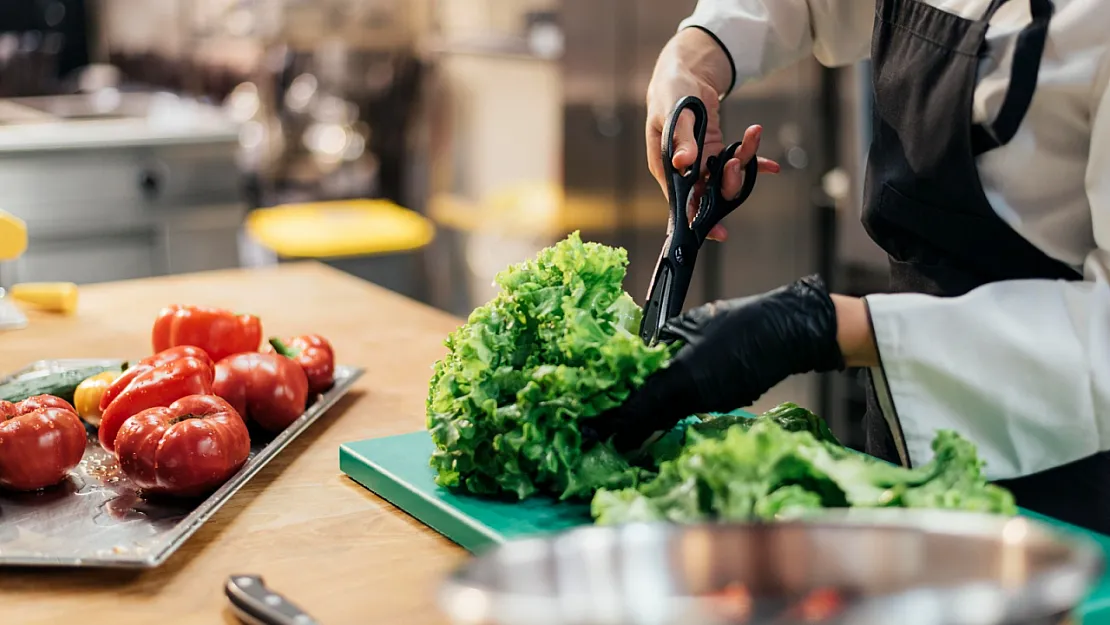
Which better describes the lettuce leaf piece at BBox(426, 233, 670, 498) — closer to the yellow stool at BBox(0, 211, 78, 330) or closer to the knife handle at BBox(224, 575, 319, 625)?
the knife handle at BBox(224, 575, 319, 625)

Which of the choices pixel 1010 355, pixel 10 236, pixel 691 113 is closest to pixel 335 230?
A: pixel 10 236

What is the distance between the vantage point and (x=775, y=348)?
1191mm

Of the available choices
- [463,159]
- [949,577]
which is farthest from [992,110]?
[463,159]

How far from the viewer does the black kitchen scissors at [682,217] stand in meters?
1.38

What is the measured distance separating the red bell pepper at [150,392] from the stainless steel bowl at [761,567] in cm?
88

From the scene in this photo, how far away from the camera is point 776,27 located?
5.79ft

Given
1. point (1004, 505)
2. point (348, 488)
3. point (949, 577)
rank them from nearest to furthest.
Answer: point (949, 577) → point (1004, 505) → point (348, 488)

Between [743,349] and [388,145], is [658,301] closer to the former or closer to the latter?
[743,349]

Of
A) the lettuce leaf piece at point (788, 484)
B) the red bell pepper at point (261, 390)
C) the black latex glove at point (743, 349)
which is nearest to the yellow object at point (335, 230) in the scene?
the red bell pepper at point (261, 390)

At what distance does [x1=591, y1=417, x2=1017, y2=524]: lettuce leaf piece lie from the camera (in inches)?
41.7

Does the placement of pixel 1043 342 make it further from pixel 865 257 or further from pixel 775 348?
pixel 865 257

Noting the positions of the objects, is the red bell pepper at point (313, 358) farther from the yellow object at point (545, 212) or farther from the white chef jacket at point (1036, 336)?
the yellow object at point (545, 212)

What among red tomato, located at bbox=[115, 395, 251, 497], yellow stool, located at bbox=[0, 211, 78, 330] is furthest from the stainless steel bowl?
yellow stool, located at bbox=[0, 211, 78, 330]

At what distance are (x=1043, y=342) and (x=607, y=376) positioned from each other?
0.42m
